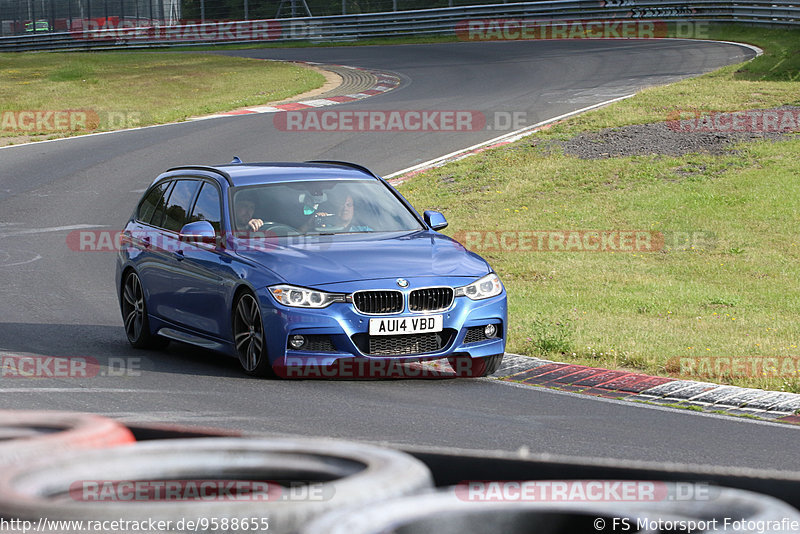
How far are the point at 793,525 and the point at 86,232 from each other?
16531mm

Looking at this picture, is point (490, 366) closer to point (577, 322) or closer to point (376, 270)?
point (376, 270)

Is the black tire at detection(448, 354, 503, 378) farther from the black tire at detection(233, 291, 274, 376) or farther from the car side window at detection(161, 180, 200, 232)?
the car side window at detection(161, 180, 200, 232)

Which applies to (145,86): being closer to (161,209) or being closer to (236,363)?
(161,209)

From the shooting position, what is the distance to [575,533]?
323 cm

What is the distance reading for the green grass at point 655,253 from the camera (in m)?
10.8

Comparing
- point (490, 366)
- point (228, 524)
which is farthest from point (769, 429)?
point (228, 524)

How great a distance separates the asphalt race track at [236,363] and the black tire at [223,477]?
3.11 metres

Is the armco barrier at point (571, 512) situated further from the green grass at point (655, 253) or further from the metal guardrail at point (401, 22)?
the metal guardrail at point (401, 22)

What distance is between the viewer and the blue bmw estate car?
9070 mm
